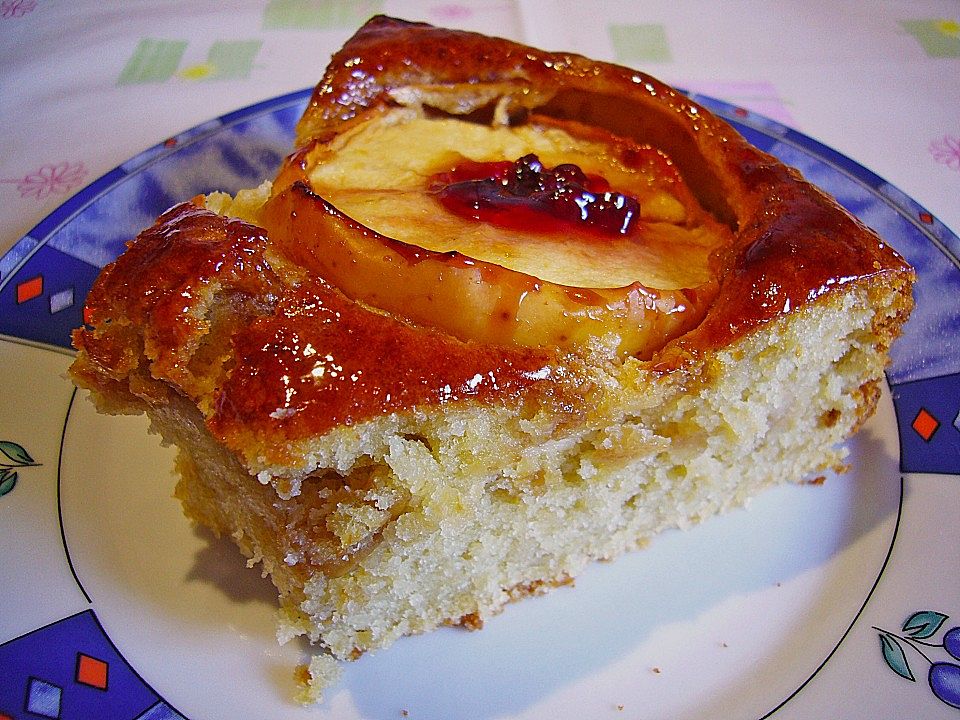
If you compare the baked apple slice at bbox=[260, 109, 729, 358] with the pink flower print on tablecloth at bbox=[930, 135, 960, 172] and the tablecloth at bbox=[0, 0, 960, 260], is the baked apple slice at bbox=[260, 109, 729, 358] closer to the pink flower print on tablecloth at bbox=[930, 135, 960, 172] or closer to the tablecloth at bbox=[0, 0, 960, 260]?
the tablecloth at bbox=[0, 0, 960, 260]

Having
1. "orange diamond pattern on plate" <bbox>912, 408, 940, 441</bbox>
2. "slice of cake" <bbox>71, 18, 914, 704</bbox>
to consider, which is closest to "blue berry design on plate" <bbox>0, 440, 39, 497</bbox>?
"slice of cake" <bbox>71, 18, 914, 704</bbox>

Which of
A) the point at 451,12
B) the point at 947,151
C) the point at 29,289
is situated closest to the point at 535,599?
the point at 29,289

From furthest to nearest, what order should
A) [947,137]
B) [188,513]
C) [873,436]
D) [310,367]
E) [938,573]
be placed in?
1. [947,137]
2. [873,436]
3. [188,513]
4. [938,573]
5. [310,367]

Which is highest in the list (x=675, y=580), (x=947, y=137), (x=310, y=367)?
(x=310, y=367)

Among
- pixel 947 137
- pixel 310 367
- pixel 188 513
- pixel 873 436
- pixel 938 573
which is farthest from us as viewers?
pixel 947 137

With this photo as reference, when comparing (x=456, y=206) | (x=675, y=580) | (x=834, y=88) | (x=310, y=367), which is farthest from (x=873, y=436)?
(x=834, y=88)

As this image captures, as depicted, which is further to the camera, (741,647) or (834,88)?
(834,88)

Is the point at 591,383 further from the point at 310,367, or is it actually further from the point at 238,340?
the point at 238,340

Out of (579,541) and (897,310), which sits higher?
(897,310)
